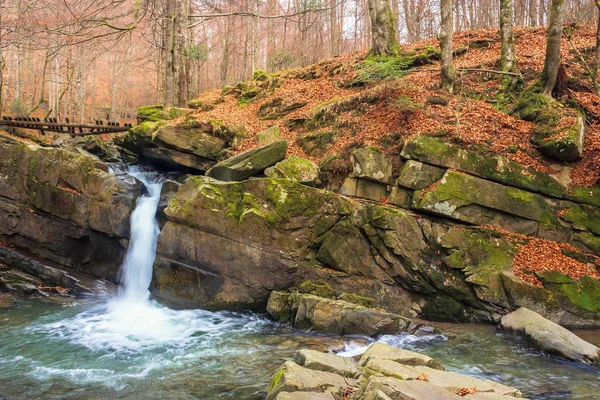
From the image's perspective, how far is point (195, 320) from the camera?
9758mm

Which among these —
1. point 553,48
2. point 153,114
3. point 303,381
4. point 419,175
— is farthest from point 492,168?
point 153,114

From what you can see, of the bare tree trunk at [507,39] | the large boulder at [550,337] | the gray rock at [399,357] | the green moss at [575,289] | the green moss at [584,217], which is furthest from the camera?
the bare tree trunk at [507,39]

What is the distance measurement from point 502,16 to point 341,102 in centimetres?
649

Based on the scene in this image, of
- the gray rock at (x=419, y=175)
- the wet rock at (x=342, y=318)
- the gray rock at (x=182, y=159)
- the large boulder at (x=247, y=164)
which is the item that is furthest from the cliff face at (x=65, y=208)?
the gray rock at (x=419, y=175)

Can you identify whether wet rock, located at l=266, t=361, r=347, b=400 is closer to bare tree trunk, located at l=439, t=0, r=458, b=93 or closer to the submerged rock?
the submerged rock

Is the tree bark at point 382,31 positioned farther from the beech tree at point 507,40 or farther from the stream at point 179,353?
the stream at point 179,353

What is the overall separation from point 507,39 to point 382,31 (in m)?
5.02

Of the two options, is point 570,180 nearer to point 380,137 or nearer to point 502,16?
point 380,137

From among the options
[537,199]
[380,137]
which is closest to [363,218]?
[380,137]

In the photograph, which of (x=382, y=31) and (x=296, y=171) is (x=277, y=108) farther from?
(x=296, y=171)

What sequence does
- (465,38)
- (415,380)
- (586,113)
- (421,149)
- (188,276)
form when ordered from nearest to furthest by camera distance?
(415,380), (188,276), (421,149), (586,113), (465,38)

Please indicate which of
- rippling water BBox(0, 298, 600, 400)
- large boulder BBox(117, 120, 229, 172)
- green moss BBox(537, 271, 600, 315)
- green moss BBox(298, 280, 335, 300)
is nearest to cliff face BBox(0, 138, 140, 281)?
large boulder BBox(117, 120, 229, 172)

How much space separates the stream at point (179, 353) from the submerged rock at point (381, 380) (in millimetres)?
932

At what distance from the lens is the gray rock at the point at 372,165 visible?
39.1 ft
